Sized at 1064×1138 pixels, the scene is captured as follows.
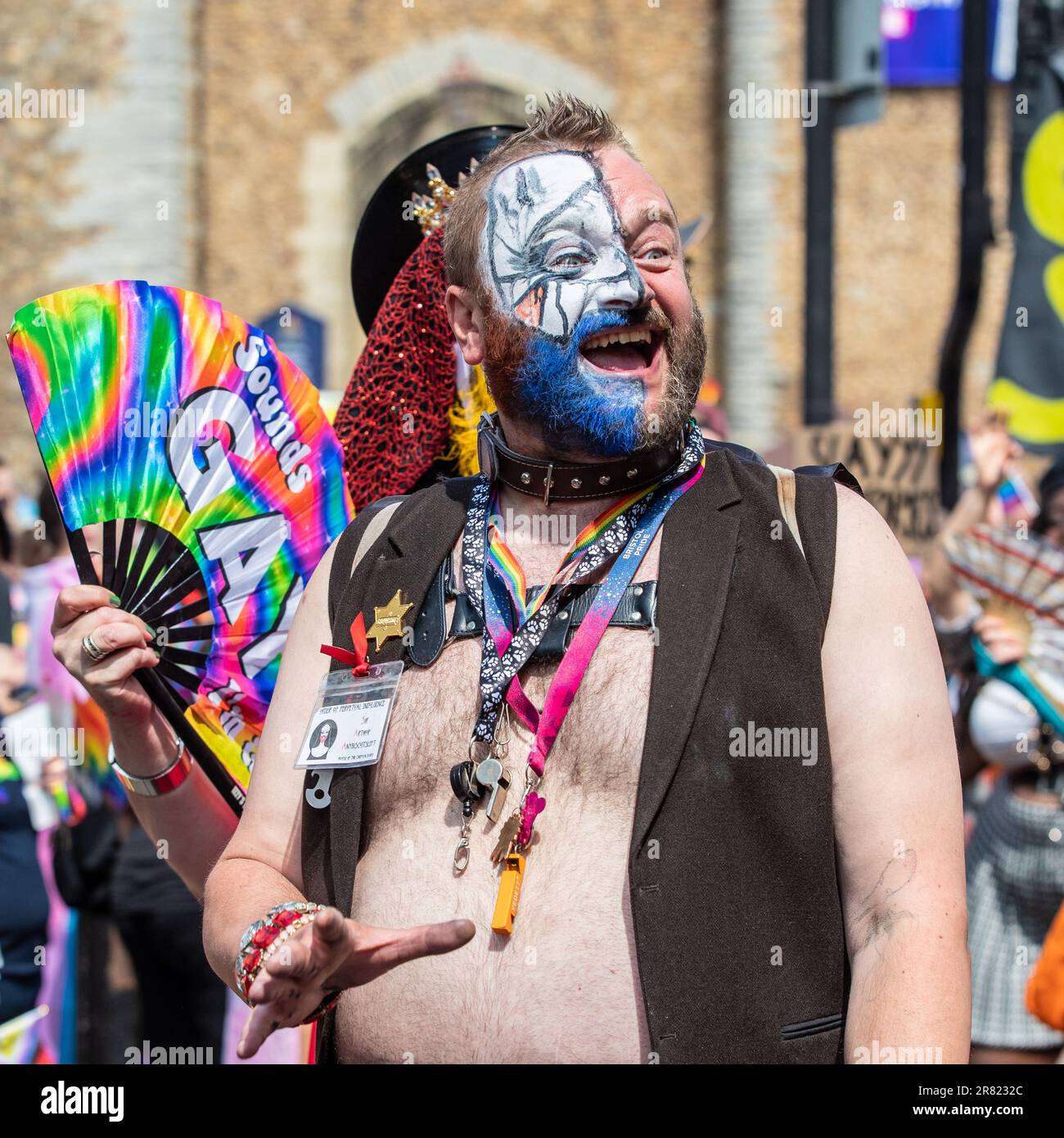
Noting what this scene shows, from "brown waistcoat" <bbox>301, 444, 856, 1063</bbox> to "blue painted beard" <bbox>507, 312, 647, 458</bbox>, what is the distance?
0.69ft

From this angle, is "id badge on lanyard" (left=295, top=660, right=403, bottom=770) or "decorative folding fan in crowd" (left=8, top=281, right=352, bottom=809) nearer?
"id badge on lanyard" (left=295, top=660, right=403, bottom=770)

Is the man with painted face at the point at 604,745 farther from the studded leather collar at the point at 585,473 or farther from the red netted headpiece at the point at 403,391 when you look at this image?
the red netted headpiece at the point at 403,391

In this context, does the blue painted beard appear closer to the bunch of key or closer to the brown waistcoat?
the brown waistcoat

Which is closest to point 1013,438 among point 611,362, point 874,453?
point 874,453

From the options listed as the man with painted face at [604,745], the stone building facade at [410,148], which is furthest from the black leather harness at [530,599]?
the stone building facade at [410,148]

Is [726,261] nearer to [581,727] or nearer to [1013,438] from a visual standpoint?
[1013,438]

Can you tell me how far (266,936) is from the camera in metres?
1.98

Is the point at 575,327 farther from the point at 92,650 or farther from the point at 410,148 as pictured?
the point at 410,148

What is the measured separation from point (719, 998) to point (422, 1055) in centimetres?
42

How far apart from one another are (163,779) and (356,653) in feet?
2.33

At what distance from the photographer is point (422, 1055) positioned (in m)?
2.10

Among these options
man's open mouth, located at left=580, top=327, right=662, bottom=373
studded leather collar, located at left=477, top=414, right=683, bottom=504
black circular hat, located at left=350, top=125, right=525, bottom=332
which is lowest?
studded leather collar, located at left=477, top=414, right=683, bottom=504

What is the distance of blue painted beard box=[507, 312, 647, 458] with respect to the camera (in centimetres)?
223

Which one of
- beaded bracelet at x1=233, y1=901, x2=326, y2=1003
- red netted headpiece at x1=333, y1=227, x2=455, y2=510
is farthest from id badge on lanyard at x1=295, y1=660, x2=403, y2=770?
red netted headpiece at x1=333, y1=227, x2=455, y2=510
